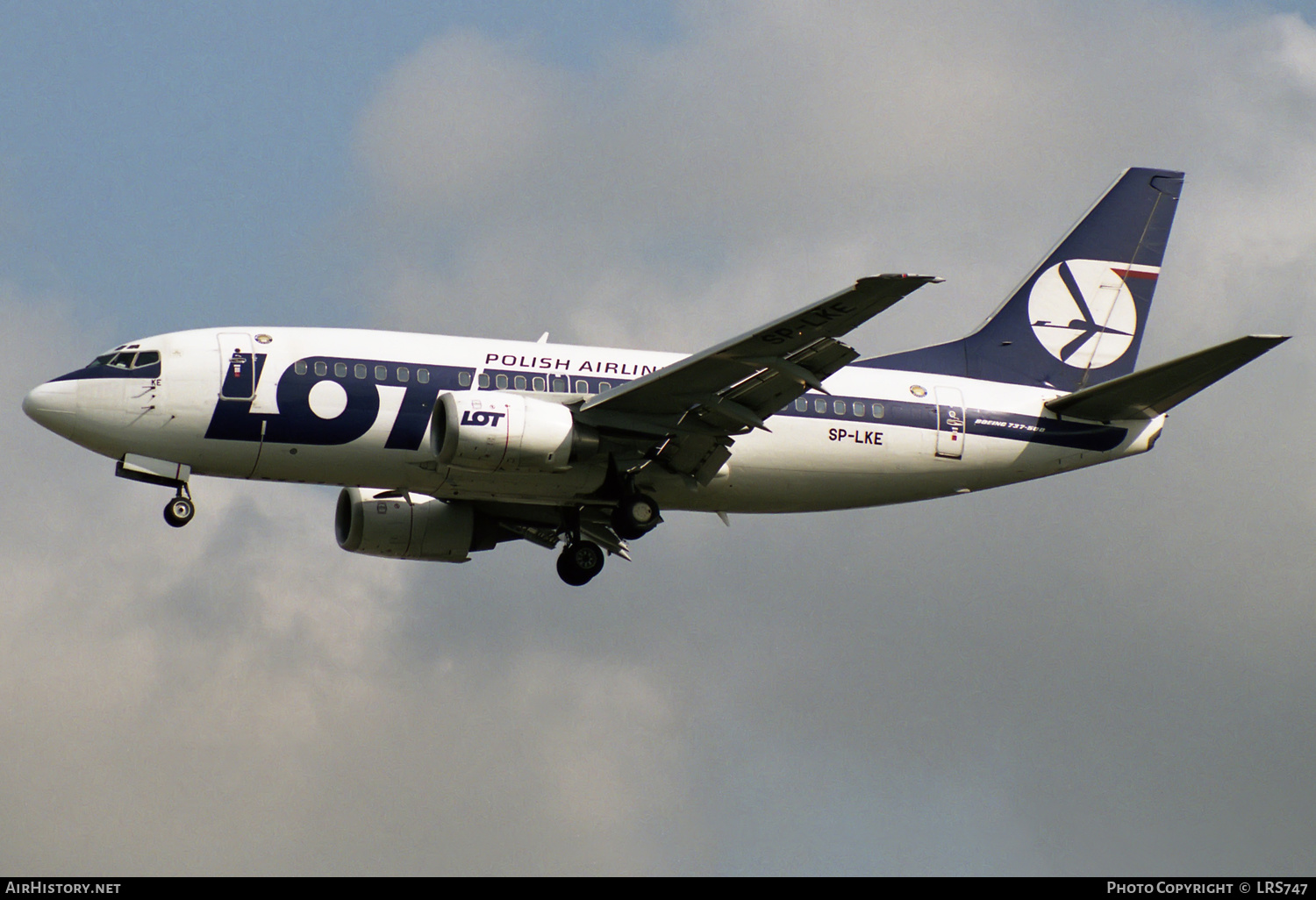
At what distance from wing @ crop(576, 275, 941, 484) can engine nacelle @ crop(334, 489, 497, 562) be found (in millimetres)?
6059

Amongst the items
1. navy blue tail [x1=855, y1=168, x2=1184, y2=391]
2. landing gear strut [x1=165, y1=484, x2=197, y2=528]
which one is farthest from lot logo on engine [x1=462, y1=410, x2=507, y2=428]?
navy blue tail [x1=855, y1=168, x2=1184, y2=391]

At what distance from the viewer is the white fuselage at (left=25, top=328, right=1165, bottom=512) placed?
3384 cm

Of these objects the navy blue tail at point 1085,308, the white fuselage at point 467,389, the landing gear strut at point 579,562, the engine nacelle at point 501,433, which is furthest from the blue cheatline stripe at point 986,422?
the landing gear strut at point 579,562

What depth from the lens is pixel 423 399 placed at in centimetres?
3431

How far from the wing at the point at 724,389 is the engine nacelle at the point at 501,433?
0.88 meters

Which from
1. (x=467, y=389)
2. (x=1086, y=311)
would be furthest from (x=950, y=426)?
(x=467, y=389)

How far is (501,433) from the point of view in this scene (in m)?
33.2

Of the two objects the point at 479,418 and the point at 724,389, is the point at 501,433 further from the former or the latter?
the point at 724,389

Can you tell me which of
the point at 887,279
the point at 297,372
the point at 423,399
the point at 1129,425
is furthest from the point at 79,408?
the point at 1129,425

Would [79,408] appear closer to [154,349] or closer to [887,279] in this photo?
[154,349]

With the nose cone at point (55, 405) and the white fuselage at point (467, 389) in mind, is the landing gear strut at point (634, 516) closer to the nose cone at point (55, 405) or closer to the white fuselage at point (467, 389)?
the white fuselage at point (467, 389)

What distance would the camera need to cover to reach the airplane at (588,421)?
110 feet
